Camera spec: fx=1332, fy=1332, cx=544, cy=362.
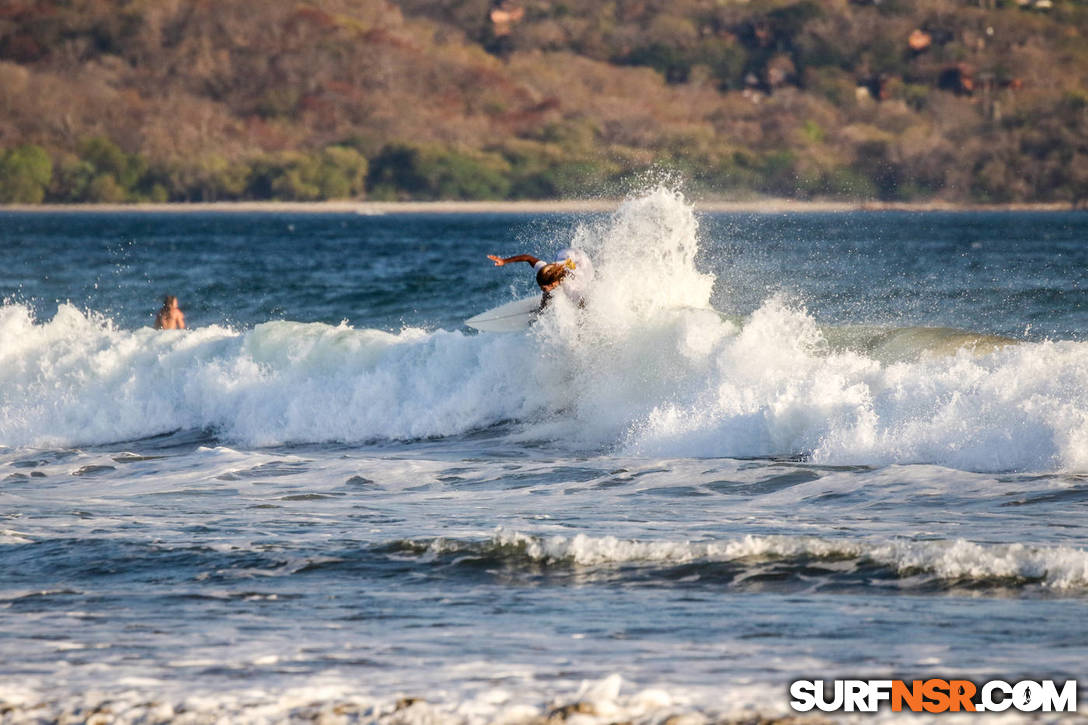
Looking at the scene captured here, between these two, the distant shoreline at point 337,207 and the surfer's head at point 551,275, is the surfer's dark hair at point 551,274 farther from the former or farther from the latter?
the distant shoreline at point 337,207

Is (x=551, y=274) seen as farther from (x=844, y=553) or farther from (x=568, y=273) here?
(x=844, y=553)

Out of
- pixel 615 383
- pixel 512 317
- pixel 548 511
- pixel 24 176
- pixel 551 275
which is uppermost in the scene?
pixel 24 176

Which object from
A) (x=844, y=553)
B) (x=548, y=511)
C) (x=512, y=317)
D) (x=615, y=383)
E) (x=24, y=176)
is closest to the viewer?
(x=844, y=553)

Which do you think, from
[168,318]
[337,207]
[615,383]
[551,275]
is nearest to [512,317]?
[551,275]

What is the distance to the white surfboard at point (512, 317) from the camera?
61.1 feet

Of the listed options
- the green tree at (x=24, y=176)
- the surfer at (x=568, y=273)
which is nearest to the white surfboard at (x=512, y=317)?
the surfer at (x=568, y=273)

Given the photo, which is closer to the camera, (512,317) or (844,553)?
(844,553)

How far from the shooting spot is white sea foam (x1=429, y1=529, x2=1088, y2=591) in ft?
29.5

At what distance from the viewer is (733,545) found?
9875mm

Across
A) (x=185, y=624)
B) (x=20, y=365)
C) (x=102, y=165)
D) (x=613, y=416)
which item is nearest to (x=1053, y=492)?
(x=613, y=416)

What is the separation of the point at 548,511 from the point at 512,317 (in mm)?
7064

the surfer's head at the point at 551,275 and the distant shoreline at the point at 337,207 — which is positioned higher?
the distant shoreline at the point at 337,207

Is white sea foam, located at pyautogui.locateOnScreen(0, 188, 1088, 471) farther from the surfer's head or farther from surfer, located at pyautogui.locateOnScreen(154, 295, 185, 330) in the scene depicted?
surfer, located at pyautogui.locateOnScreen(154, 295, 185, 330)

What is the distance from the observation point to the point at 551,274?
17.6 m
